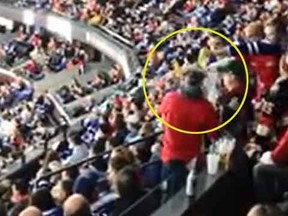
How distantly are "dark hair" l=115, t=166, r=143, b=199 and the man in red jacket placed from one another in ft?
3.13

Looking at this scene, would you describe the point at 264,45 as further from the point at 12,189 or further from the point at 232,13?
the point at 232,13

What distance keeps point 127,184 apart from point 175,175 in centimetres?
38

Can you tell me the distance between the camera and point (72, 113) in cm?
1884

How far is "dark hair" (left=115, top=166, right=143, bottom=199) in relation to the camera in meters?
6.32

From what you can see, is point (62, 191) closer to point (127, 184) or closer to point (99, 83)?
point (127, 184)

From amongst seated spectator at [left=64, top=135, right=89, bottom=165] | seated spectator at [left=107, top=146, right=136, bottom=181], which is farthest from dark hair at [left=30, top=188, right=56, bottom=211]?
seated spectator at [left=64, top=135, right=89, bottom=165]

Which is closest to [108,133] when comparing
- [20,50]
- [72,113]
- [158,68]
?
[158,68]

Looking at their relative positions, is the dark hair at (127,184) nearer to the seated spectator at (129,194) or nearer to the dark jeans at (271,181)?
the seated spectator at (129,194)

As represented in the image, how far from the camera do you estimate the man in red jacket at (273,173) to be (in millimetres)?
5633

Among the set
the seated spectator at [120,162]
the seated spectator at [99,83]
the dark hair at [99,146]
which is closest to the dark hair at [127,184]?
the seated spectator at [120,162]

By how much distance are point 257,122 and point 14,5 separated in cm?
2490

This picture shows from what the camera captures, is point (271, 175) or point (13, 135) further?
point (13, 135)

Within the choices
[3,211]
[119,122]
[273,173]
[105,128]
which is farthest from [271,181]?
[105,128]

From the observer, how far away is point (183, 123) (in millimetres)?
6484
